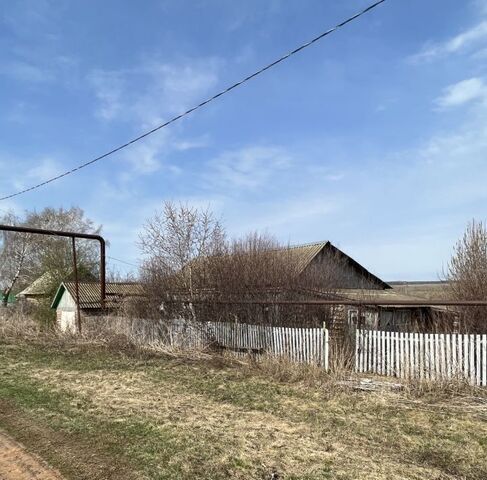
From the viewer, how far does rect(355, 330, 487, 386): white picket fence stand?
28.1 feet

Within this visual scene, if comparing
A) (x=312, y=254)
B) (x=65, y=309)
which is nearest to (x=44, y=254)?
(x=65, y=309)

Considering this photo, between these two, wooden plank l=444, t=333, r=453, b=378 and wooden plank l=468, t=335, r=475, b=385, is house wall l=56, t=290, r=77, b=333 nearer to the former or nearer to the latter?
wooden plank l=444, t=333, r=453, b=378

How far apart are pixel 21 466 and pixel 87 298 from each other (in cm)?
2081

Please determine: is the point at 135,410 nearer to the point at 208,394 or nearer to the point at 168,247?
the point at 208,394

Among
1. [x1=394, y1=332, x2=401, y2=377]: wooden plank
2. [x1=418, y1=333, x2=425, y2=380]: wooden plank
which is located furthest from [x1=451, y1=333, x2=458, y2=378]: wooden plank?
Result: [x1=394, y1=332, x2=401, y2=377]: wooden plank

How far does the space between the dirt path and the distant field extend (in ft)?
0.43

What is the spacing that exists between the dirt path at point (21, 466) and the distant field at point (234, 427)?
130mm

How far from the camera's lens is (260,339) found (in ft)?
39.9

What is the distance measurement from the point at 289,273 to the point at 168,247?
406 cm

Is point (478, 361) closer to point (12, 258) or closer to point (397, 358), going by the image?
point (397, 358)

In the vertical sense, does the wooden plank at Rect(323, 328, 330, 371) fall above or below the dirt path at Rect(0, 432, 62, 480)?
above

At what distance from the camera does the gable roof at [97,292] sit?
1661 centimetres

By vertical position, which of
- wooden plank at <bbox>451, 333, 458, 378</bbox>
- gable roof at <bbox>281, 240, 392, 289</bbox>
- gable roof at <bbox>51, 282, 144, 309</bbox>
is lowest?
wooden plank at <bbox>451, 333, 458, 378</bbox>

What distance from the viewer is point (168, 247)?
1554 cm
